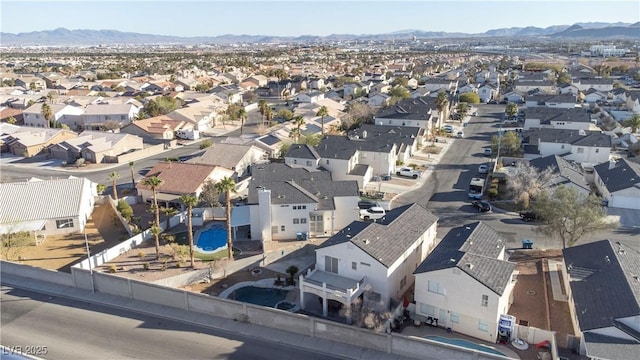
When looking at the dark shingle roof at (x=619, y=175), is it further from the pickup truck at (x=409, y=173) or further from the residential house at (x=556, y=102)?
the residential house at (x=556, y=102)

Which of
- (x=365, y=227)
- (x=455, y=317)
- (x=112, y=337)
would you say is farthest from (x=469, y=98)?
(x=112, y=337)

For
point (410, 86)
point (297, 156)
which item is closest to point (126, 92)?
point (410, 86)

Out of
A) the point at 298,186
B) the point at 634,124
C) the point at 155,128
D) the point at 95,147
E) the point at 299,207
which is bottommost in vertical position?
the point at 299,207

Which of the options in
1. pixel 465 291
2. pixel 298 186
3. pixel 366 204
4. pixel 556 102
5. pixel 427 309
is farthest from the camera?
pixel 556 102

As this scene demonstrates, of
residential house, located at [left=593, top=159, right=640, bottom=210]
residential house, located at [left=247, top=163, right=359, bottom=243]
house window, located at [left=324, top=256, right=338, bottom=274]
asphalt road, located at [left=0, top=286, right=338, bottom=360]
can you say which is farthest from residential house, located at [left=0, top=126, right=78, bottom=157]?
residential house, located at [left=593, top=159, right=640, bottom=210]

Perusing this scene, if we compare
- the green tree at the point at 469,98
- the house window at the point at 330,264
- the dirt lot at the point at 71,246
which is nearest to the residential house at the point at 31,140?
the dirt lot at the point at 71,246

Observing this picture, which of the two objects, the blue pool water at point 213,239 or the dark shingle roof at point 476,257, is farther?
the blue pool water at point 213,239

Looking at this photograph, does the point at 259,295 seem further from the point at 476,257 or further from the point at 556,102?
the point at 556,102
